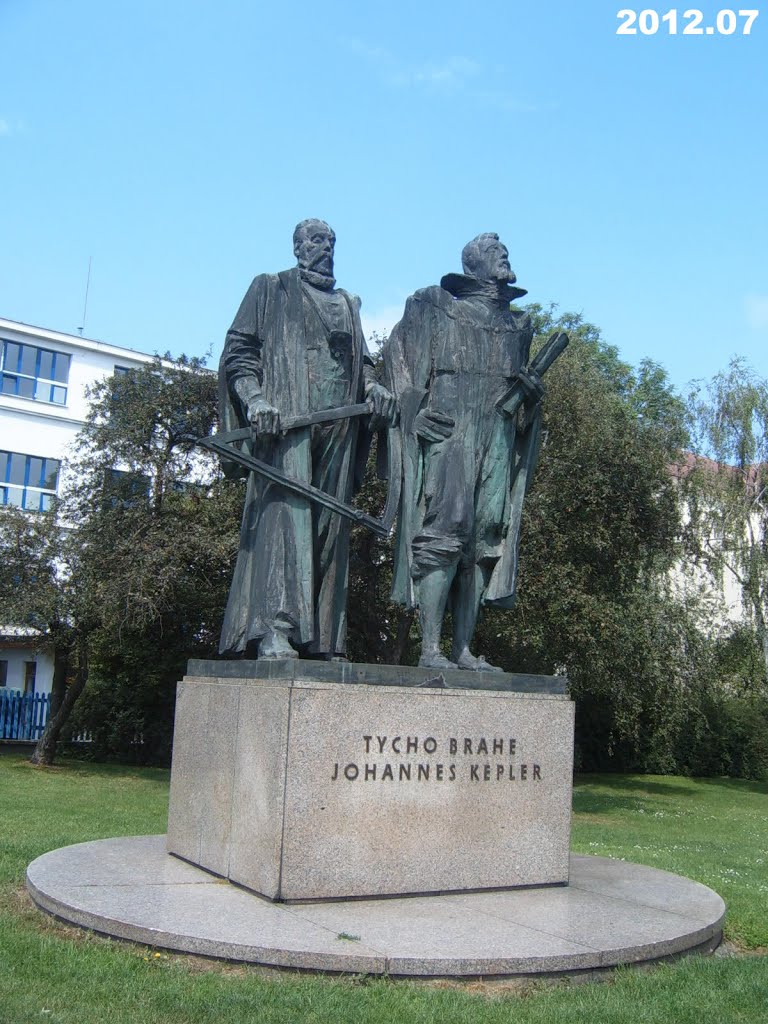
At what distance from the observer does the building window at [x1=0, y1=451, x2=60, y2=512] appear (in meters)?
35.4

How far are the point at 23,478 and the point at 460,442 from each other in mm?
31925

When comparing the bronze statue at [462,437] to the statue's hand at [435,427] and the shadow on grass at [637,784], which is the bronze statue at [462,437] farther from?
the shadow on grass at [637,784]

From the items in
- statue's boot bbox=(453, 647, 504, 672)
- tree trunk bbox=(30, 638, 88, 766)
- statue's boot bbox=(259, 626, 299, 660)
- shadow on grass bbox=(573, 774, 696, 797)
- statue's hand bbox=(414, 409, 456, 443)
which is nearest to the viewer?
statue's boot bbox=(259, 626, 299, 660)

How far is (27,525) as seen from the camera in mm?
19938

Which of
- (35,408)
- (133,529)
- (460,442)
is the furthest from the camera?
(35,408)

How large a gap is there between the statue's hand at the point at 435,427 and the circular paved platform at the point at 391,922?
2.76 m

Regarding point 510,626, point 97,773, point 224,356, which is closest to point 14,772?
point 97,773

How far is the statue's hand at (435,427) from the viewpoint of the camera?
6789 mm

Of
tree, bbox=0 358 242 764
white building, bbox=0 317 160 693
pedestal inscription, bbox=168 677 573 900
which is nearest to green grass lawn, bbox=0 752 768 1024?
pedestal inscription, bbox=168 677 573 900

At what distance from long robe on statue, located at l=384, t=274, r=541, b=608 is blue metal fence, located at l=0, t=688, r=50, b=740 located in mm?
24474

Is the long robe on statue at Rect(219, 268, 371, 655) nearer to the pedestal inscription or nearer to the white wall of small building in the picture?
the pedestal inscription

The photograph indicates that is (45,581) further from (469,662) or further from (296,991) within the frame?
(296,991)

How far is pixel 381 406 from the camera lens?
264 inches

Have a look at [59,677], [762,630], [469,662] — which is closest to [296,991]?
[469,662]
